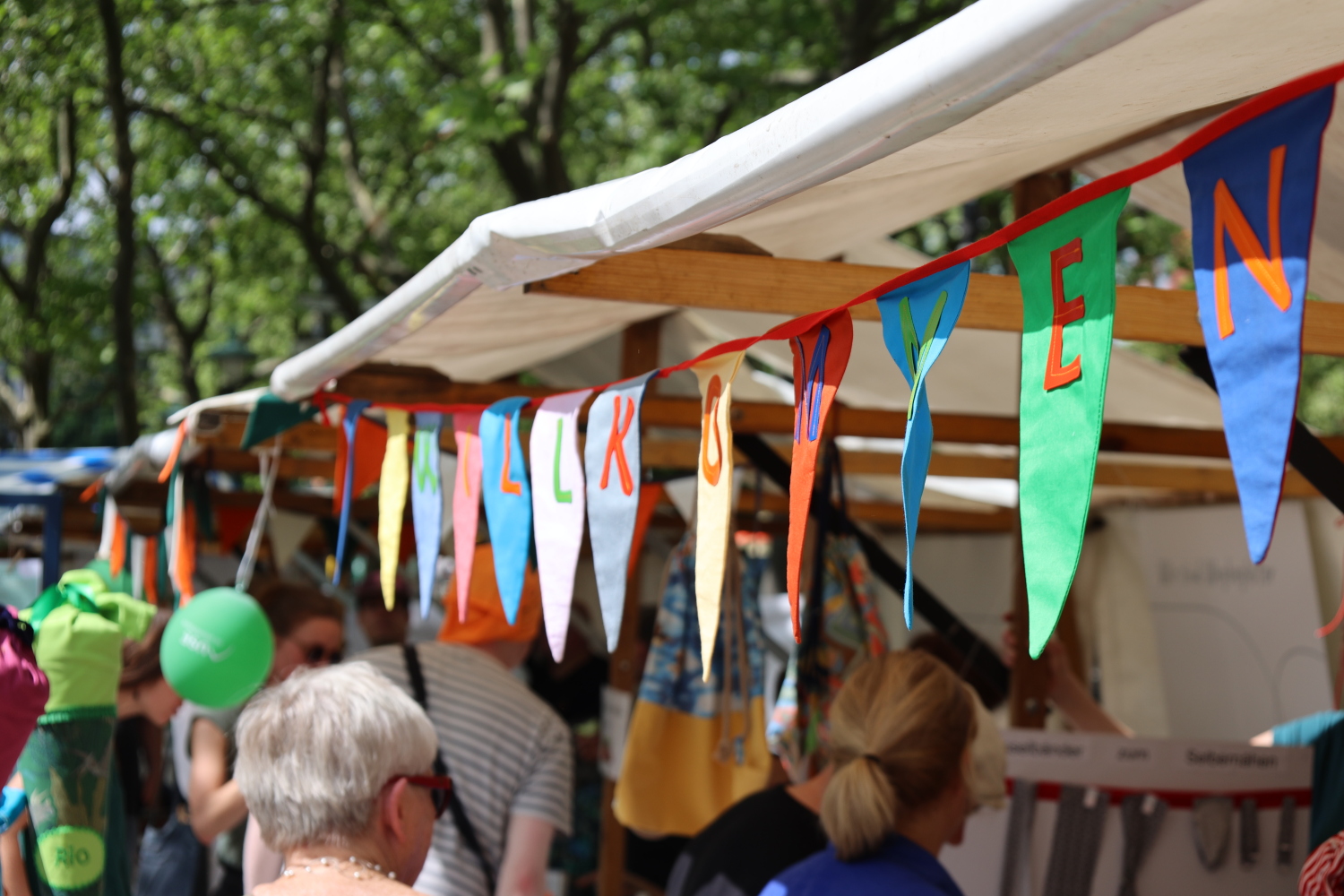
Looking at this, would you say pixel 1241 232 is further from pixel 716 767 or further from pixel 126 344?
pixel 126 344

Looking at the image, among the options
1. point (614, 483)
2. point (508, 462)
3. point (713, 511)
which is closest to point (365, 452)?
point (508, 462)

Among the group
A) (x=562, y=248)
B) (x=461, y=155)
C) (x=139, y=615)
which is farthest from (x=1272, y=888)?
(x=461, y=155)

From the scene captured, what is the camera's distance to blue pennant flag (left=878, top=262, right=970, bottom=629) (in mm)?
1144

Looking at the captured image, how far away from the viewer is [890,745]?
207cm

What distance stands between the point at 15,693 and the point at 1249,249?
6.04 feet

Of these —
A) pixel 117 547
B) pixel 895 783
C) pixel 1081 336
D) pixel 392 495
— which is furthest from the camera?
pixel 117 547

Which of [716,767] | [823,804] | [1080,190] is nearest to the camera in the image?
[1080,190]

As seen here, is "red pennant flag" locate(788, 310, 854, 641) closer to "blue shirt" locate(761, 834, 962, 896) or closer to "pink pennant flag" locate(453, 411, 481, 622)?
"blue shirt" locate(761, 834, 962, 896)

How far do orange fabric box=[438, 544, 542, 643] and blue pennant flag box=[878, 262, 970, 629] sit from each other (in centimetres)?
174

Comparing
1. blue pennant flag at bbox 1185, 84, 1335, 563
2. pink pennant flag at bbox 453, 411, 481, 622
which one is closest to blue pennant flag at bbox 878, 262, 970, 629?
blue pennant flag at bbox 1185, 84, 1335, 563

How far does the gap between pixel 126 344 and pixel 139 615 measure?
6839 millimetres

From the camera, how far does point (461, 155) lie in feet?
39.1

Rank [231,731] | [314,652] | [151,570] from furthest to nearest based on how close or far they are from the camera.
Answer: [151,570] < [314,652] < [231,731]

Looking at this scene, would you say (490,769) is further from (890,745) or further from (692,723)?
(890,745)
